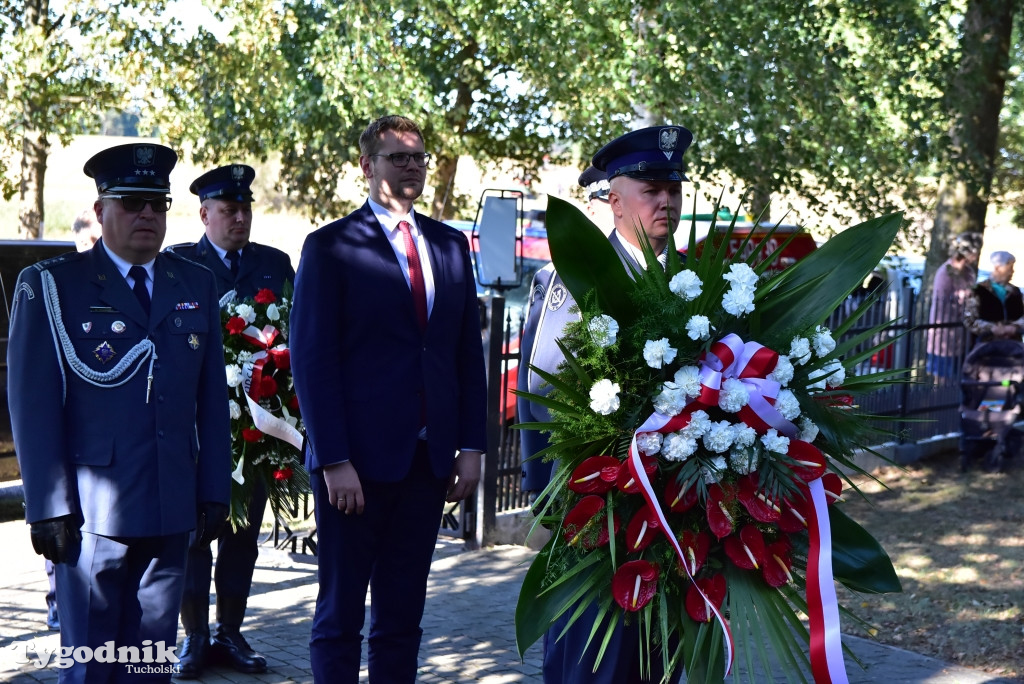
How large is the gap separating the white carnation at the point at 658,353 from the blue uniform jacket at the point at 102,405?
67.7 inches

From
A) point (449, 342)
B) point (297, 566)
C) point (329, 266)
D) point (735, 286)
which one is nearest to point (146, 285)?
point (329, 266)

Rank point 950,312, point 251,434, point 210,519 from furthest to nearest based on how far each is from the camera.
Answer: point 950,312 < point 251,434 < point 210,519

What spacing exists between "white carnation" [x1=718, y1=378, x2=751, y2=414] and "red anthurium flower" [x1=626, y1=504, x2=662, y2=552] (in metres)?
0.33

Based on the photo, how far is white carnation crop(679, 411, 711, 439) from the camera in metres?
3.09

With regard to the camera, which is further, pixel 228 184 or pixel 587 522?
pixel 228 184

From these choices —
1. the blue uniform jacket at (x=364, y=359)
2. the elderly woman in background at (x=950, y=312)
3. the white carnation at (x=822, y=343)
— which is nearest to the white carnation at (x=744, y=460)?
the white carnation at (x=822, y=343)

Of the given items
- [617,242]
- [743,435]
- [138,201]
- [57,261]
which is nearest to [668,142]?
[617,242]

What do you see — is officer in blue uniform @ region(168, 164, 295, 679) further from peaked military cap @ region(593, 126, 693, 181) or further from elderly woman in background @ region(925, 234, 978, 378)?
elderly woman in background @ region(925, 234, 978, 378)

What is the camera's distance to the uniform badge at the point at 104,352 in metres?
3.89

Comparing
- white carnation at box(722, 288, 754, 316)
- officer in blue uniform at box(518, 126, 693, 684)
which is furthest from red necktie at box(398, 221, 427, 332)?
white carnation at box(722, 288, 754, 316)

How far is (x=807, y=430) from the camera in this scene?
3213mm

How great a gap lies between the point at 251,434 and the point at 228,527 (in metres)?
0.46

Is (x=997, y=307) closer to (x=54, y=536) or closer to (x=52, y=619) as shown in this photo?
(x=52, y=619)

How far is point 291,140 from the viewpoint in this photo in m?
14.8
